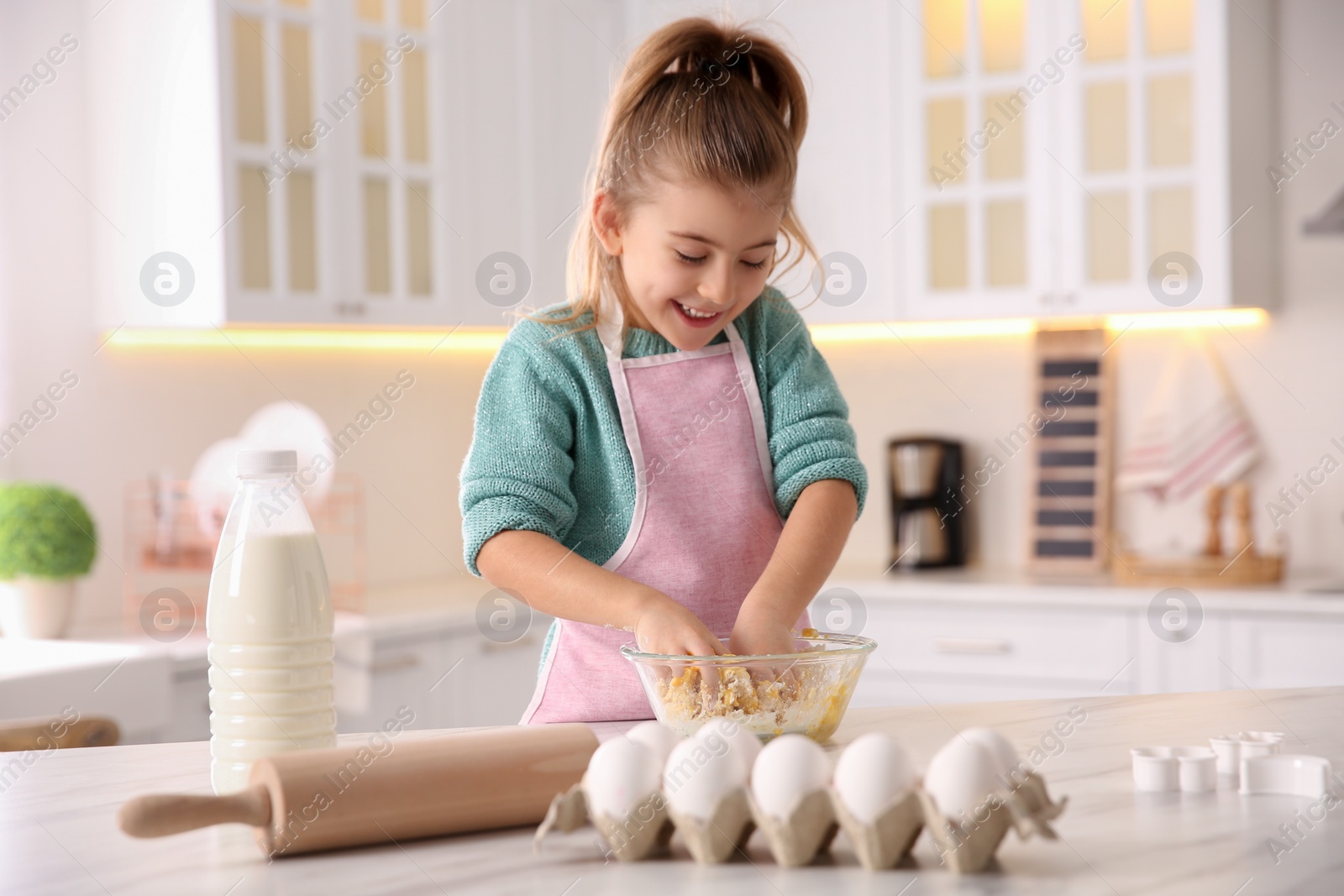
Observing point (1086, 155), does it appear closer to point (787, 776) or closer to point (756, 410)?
point (756, 410)

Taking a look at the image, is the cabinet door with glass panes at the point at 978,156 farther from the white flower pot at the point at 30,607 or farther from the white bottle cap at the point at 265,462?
the white bottle cap at the point at 265,462

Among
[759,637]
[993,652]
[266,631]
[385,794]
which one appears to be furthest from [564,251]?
[385,794]

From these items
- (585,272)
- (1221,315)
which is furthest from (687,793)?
(1221,315)

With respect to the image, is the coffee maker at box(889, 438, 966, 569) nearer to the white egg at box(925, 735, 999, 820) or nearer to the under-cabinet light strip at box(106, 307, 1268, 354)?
the under-cabinet light strip at box(106, 307, 1268, 354)

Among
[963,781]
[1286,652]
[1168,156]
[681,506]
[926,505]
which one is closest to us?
Answer: [963,781]

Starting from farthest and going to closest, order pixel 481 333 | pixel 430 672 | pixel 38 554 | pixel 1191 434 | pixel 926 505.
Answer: pixel 481 333, pixel 926 505, pixel 1191 434, pixel 430 672, pixel 38 554

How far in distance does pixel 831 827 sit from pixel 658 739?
0.11 meters

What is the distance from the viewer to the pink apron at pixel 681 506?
1226 mm

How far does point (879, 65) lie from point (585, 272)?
2.08 meters

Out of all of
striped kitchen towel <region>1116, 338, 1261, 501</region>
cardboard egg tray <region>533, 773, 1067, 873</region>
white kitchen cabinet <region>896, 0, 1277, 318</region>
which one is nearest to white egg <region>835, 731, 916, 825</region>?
cardboard egg tray <region>533, 773, 1067, 873</region>

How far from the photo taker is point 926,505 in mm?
3248

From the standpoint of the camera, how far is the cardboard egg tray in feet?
2.18

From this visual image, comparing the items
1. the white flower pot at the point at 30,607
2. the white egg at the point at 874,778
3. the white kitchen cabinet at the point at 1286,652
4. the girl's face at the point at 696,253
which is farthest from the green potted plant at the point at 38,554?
the white kitchen cabinet at the point at 1286,652

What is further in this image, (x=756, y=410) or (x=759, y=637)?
(x=756, y=410)
